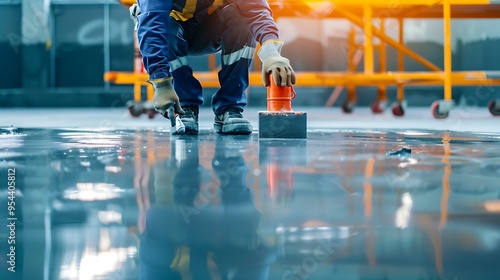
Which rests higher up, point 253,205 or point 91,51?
point 91,51

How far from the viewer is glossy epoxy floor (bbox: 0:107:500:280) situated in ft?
1.90

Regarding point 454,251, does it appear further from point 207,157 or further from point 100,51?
point 100,51

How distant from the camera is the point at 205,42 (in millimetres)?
2336

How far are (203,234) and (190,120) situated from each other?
1.60 m

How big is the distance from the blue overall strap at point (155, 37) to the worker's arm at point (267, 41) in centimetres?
29

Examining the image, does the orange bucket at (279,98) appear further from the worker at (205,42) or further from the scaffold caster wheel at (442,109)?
the scaffold caster wheel at (442,109)

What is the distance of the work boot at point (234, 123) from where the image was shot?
7.34 feet

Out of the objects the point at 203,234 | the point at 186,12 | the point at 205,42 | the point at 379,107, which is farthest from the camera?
the point at 379,107

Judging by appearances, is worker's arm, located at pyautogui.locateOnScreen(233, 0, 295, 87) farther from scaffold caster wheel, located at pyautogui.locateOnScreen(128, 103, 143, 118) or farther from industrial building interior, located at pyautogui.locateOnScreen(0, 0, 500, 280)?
scaffold caster wheel, located at pyautogui.locateOnScreen(128, 103, 143, 118)

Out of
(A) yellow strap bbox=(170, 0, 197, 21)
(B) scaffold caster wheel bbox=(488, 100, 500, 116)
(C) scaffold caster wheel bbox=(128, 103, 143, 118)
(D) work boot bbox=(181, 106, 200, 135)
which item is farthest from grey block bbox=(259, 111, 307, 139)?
(B) scaffold caster wheel bbox=(488, 100, 500, 116)

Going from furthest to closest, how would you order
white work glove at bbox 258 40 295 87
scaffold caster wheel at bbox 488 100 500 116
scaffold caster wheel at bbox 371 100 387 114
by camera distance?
scaffold caster wheel at bbox 371 100 387 114 → scaffold caster wheel at bbox 488 100 500 116 → white work glove at bbox 258 40 295 87

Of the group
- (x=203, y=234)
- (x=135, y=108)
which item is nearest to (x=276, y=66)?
(x=203, y=234)

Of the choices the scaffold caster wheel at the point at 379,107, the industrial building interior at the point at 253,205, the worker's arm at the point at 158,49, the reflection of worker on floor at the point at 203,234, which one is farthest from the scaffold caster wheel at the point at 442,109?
the reflection of worker on floor at the point at 203,234

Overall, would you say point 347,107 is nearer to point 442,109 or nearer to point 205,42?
point 442,109
